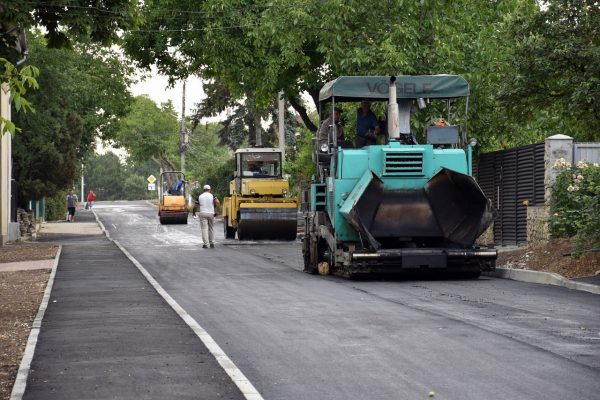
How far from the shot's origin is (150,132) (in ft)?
413

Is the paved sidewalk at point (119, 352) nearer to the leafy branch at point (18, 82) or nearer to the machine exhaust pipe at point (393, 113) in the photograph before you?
the leafy branch at point (18, 82)

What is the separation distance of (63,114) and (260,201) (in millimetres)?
16542

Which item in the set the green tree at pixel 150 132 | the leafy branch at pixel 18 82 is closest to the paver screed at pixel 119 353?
the leafy branch at pixel 18 82

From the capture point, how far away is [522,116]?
1267 inches

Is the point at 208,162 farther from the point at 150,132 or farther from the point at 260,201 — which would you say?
the point at 260,201

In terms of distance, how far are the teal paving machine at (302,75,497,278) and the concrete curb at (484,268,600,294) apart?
74 centimetres

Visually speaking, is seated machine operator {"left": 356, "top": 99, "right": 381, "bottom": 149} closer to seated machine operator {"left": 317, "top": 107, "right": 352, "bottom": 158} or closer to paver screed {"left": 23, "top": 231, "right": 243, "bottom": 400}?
seated machine operator {"left": 317, "top": 107, "right": 352, "bottom": 158}

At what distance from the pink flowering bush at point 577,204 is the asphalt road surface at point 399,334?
1694 mm

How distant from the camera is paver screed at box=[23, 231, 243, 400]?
9062mm

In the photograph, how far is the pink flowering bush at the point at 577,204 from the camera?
66.6ft

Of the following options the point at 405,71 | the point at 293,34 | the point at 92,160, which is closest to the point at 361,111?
the point at 405,71

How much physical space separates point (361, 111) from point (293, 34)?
12926mm

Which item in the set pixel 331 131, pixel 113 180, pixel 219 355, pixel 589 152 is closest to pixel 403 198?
pixel 331 131

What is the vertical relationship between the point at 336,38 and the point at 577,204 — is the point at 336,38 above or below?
above
